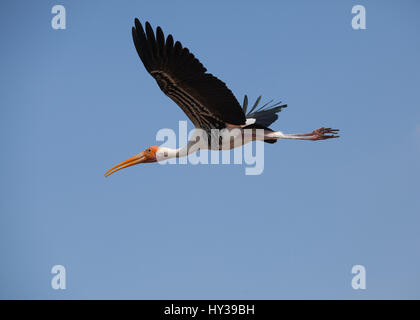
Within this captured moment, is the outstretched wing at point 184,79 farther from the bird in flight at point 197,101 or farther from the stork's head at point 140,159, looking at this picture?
the stork's head at point 140,159

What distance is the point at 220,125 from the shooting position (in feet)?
32.8

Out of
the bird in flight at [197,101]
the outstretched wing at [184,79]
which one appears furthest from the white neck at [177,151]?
the outstretched wing at [184,79]

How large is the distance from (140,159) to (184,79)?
3249 millimetres

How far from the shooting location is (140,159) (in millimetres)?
11547

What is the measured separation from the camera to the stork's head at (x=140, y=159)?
37.3 feet

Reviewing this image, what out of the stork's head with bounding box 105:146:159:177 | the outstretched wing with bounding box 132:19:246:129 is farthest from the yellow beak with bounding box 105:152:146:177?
the outstretched wing with bounding box 132:19:246:129

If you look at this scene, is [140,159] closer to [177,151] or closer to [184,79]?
[177,151]

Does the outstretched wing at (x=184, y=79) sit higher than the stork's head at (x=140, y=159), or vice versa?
the outstretched wing at (x=184, y=79)

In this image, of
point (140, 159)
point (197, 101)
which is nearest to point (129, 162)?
point (140, 159)

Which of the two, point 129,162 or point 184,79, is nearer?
point 184,79

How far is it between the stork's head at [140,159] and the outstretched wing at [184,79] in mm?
1948

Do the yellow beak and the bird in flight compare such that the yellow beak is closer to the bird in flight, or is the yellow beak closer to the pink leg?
the bird in flight

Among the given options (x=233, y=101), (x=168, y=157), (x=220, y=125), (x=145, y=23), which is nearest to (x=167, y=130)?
(x=168, y=157)

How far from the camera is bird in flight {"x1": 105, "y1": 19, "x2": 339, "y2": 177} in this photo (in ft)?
28.5
